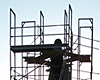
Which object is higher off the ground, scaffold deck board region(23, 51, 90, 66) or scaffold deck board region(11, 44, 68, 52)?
scaffold deck board region(11, 44, 68, 52)

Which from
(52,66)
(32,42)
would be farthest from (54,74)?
(32,42)

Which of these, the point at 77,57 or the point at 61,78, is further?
the point at 77,57

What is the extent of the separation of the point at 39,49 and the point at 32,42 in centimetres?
161

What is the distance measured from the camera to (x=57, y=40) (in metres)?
23.9

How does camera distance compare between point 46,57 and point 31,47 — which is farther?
point 46,57

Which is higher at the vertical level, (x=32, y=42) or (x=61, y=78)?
(x=32, y=42)

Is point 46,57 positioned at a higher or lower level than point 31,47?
lower

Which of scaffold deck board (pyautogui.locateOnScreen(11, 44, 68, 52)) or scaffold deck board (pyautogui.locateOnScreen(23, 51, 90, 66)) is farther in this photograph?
scaffold deck board (pyautogui.locateOnScreen(23, 51, 90, 66))

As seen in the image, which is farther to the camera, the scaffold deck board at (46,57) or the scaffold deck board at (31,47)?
the scaffold deck board at (46,57)

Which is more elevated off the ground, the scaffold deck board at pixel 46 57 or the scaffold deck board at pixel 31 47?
the scaffold deck board at pixel 31 47

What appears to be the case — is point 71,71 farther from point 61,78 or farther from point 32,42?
point 32,42

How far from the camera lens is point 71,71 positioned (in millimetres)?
23875

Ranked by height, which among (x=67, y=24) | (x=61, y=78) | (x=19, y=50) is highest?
(x=67, y=24)

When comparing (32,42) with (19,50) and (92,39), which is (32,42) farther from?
(92,39)
